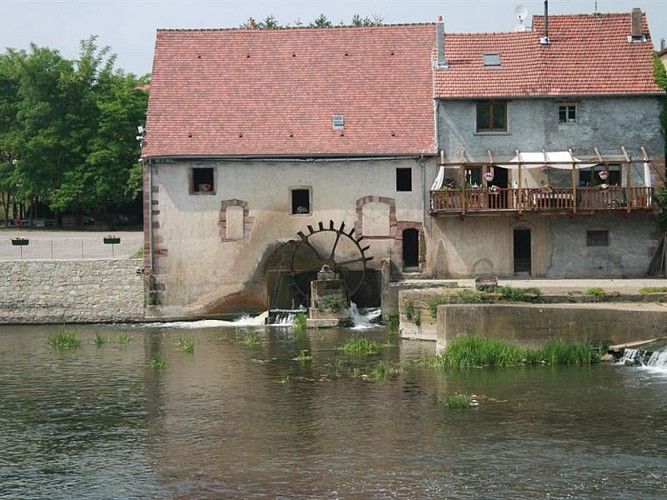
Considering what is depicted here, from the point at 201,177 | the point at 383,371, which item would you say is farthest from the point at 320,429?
the point at 201,177

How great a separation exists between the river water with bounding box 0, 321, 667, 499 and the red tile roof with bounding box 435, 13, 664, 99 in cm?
1105

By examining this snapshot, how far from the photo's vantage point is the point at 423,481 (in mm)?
16156

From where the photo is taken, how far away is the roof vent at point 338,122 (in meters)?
36.6

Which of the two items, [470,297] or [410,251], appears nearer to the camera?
Answer: [470,297]

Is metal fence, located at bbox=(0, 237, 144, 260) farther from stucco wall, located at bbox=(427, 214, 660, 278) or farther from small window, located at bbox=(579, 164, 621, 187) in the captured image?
small window, located at bbox=(579, 164, 621, 187)

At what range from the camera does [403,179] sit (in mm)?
36156

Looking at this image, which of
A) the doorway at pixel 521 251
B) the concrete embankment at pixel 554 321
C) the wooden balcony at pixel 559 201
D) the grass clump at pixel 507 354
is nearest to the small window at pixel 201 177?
the wooden balcony at pixel 559 201

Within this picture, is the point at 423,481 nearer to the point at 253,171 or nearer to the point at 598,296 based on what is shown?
the point at 598,296

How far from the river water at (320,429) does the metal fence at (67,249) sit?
1211 cm

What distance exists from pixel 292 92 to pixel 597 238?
1052cm

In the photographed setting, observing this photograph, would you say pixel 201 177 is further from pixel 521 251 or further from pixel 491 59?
pixel 521 251

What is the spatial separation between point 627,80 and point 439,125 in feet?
19.1

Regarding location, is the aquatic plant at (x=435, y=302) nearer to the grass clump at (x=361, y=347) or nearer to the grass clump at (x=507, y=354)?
the grass clump at (x=361, y=347)

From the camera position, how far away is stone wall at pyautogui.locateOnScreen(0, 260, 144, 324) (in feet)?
119
